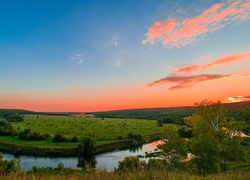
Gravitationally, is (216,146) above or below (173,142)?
above

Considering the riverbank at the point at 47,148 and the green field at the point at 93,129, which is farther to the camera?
the green field at the point at 93,129

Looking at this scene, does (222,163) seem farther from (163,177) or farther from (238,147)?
(163,177)

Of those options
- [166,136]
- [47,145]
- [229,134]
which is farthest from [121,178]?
[47,145]

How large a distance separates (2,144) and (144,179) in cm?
9061

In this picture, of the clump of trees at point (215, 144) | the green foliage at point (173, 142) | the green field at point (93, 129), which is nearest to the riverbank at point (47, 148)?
the green field at point (93, 129)

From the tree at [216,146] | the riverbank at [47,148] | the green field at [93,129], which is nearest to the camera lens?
the tree at [216,146]

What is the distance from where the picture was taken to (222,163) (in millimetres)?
26156

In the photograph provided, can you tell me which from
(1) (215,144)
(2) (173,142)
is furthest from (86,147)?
(1) (215,144)

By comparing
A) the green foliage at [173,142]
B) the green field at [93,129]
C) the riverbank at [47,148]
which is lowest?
the riverbank at [47,148]

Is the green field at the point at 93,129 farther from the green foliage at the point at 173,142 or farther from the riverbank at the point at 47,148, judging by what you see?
the green foliage at the point at 173,142

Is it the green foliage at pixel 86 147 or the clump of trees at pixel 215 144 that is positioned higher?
the clump of trees at pixel 215 144

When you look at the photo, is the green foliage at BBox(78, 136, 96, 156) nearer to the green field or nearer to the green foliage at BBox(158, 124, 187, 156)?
the green field

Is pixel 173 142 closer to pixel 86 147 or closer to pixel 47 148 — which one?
pixel 86 147

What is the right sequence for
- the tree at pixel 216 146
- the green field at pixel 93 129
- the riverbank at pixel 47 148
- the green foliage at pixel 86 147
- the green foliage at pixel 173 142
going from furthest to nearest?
the green field at pixel 93 129 < the green foliage at pixel 86 147 < the riverbank at pixel 47 148 < the green foliage at pixel 173 142 < the tree at pixel 216 146
